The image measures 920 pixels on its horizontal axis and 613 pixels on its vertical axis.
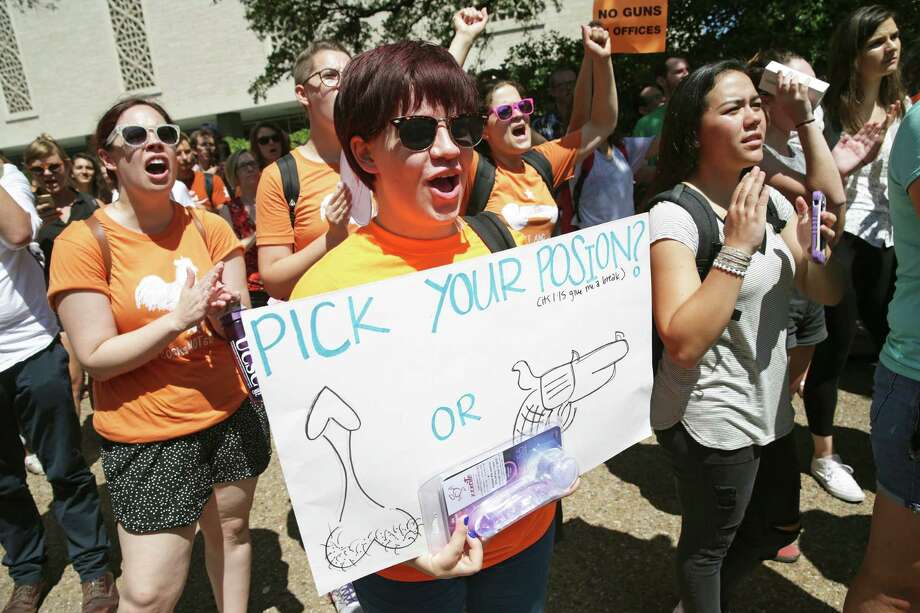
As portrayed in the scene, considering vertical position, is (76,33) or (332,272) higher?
(76,33)

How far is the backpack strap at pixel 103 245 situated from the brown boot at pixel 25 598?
208 centimetres

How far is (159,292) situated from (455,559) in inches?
53.6

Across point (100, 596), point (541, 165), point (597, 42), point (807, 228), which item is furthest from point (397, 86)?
point (100, 596)

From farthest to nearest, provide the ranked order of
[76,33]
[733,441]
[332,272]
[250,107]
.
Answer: [76,33] → [250,107] → [733,441] → [332,272]

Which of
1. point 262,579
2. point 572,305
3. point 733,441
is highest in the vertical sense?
point 572,305

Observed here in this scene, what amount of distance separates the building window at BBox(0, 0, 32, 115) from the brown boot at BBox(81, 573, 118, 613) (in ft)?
121

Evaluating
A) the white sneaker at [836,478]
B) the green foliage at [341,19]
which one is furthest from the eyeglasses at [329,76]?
the green foliage at [341,19]

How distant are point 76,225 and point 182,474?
89 centimetres

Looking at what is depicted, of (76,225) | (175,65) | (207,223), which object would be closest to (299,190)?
(207,223)

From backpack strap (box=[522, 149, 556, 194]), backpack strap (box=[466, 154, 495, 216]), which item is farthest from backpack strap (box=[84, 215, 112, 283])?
backpack strap (box=[522, 149, 556, 194])

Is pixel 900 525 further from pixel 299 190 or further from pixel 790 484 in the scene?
pixel 299 190

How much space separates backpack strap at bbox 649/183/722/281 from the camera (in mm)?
1805

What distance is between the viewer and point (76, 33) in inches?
1120

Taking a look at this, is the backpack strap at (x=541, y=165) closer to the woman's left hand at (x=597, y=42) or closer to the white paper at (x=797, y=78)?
the woman's left hand at (x=597, y=42)
